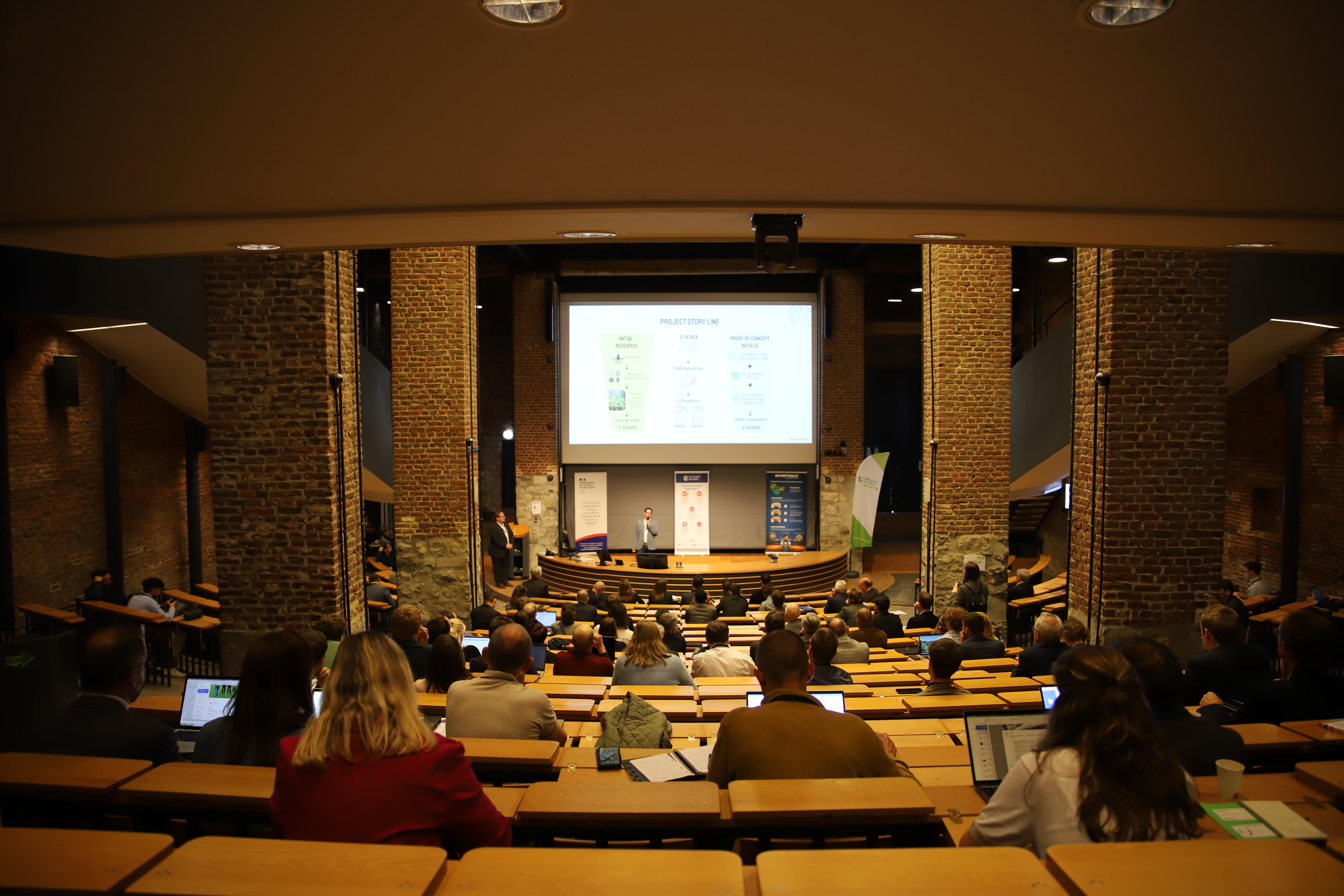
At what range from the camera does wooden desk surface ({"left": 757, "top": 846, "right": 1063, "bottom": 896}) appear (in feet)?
4.77

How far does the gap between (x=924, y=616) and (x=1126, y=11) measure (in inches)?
282

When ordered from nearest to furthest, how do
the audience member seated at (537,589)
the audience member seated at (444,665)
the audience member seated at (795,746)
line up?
the audience member seated at (795,746)
the audience member seated at (444,665)
the audience member seated at (537,589)

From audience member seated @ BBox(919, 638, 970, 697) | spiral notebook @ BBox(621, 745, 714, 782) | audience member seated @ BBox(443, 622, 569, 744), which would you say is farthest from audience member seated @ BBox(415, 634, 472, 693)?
audience member seated @ BBox(919, 638, 970, 697)

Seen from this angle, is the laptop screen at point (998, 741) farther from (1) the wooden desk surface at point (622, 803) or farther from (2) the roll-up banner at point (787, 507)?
(2) the roll-up banner at point (787, 507)

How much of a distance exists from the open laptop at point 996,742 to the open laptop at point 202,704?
9.88 feet

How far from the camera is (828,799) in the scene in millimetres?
2070

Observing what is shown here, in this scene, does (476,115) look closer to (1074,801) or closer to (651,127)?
(651,127)

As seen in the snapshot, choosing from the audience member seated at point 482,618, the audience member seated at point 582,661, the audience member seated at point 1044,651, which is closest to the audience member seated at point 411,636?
the audience member seated at point 582,661

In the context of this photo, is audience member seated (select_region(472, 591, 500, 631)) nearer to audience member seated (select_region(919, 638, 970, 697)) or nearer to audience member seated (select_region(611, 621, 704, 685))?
audience member seated (select_region(611, 621, 704, 685))

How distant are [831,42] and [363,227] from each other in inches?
95.7

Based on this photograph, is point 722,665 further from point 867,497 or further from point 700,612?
point 867,497

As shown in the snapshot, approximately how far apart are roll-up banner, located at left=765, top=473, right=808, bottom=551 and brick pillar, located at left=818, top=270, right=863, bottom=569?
45cm

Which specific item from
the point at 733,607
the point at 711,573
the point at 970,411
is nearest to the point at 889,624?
the point at 733,607

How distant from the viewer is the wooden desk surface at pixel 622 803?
2.04m
